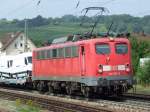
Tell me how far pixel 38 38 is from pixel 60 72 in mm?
91049

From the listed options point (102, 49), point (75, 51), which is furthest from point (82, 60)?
point (102, 49)

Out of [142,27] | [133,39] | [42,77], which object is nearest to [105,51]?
[42,77]

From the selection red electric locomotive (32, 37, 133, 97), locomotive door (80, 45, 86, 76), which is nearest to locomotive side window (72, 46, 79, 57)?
A: red electric locomotive (32, 37, 133, 97)

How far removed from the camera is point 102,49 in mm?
25297

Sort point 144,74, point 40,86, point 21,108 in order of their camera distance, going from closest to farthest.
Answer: point 21,108
point 40,86
point 144,74

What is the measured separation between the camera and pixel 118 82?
24.9 meters

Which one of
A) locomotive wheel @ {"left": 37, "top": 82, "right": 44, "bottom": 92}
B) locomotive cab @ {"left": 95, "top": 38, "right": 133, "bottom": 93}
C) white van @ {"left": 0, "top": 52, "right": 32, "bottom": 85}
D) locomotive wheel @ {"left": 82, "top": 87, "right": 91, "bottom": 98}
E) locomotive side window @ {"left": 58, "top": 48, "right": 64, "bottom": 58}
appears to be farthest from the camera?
white van @ {"left": 0, "top": 52, "right": 32, "bottom": 85}

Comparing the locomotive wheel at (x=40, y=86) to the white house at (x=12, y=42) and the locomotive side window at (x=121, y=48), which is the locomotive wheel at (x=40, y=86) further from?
the white house at (x=12, y=42)

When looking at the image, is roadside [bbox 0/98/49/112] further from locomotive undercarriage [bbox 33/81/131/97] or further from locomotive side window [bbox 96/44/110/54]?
locomotive side window [bbox 96/44/110/54]

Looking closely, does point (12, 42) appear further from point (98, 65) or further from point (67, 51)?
point (98, 65)

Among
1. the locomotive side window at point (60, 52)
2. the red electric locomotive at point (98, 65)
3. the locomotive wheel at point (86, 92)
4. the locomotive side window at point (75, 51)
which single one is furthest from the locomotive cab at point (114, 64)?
the locomotive side window at point (60, 52)

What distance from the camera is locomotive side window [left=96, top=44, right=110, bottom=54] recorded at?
25.2m

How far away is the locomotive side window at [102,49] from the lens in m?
25.2

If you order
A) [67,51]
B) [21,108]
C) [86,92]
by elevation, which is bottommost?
[21,108]
